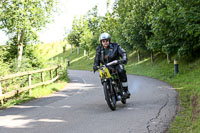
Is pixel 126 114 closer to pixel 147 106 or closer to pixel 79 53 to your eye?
pixel 147 106

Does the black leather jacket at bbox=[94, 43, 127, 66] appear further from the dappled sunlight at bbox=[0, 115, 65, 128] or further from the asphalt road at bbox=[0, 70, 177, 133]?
the dappled sunlight at bbox=[0, 115, 65, 128]

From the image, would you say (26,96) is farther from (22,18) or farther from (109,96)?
(22,18)

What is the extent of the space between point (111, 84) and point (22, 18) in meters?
13.5

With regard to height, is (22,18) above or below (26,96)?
above

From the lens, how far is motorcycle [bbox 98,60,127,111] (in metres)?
5.83

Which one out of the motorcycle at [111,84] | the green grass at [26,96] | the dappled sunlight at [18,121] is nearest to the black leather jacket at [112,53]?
the motorcycle at [111,84]

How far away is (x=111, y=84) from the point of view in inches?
237

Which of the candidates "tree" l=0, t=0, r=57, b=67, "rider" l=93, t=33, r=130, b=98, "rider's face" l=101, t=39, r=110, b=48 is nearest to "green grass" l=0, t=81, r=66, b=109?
"rider" l=93, t=33, r=130, b=98

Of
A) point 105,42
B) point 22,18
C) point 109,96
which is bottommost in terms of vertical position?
point 109,96

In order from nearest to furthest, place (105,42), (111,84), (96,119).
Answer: (96,119) → (111,84) → (105,42)

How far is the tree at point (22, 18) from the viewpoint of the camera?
1719cm

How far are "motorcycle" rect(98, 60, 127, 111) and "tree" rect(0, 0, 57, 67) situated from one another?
39.2ft

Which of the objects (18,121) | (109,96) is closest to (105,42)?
(109,96)

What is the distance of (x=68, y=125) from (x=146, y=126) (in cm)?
163
